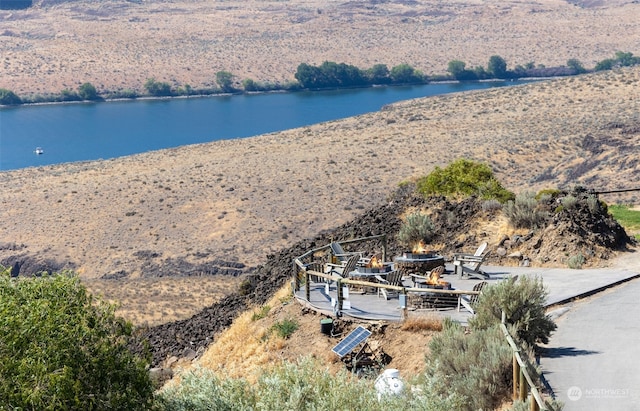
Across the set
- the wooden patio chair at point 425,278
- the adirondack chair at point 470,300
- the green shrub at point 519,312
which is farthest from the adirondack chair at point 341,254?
the green shrub at point 519,312

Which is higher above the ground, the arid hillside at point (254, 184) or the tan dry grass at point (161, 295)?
the tan dry grass at point (161, 295)

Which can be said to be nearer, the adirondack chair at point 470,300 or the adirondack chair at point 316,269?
the adirondack chair at point 470,300

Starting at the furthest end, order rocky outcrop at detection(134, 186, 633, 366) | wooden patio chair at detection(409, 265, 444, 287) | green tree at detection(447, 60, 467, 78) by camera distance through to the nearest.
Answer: green tree at detection(447, 60, 467, 78), rocky outcrop at detection(134, 186, 633, 366), wooden patio chair at detection(409, 265, 444, 287)

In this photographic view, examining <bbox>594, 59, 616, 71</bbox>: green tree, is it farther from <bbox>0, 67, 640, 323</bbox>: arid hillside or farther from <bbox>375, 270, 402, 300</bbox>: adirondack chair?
<bbox>375, 270, 402, 300</bbox>: adirondack chair

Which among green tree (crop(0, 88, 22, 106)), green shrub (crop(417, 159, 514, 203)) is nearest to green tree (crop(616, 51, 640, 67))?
green tree (crop(0, 88, 22, 106))

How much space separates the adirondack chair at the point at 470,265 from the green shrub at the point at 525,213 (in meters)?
2.66

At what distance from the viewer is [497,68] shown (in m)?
147

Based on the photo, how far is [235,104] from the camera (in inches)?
5241

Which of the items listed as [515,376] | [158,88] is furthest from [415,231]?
[158,88]

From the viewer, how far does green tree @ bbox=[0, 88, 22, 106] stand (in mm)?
140250

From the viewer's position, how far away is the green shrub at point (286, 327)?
1689 centimetres

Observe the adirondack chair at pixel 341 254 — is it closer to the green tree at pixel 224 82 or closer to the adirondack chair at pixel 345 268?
the adirondack chair at pixel 345 268

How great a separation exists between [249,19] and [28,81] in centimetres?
5266

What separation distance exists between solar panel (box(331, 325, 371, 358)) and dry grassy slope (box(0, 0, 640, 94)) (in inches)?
5324
